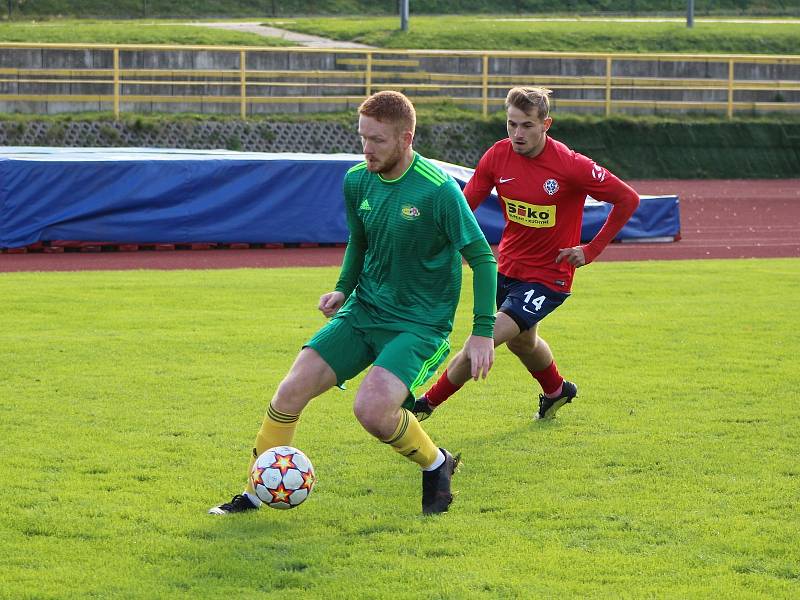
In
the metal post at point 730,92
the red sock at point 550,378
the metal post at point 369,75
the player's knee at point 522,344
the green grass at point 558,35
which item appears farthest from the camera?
the green grass at point 558,35

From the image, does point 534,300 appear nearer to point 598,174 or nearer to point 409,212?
point 598,174

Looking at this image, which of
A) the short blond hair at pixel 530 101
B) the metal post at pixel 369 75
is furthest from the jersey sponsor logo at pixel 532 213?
the metal post at pixel 369 75

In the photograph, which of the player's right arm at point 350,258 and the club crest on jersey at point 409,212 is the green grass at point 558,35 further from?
the club crest on jersey at point 409,212

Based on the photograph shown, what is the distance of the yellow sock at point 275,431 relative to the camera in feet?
18.5

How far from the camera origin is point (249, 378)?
902 cm

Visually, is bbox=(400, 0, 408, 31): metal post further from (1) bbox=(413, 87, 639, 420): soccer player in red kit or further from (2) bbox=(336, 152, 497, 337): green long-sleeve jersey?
(2) bbox=(336, 152, 497, 337): green long-sleeve jersey

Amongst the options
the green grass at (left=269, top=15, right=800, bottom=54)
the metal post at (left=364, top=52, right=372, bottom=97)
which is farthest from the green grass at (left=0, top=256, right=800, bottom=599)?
the green grass at (left=269, top=15, right=800, bottom=54)

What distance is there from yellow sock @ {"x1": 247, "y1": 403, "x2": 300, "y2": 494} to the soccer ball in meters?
0.13

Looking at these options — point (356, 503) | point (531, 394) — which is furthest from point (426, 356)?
point (531, 394)

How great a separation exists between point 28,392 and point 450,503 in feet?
12.3

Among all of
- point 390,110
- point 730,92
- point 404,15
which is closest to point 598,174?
point 390,110

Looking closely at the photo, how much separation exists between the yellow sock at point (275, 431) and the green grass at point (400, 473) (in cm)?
30

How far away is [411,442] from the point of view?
5.64 m

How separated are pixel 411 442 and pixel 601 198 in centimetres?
265
